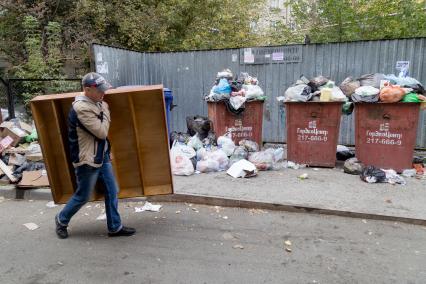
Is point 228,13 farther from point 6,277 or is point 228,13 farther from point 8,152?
point 6,277

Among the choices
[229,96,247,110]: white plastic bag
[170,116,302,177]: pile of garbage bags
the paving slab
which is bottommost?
the paving slab

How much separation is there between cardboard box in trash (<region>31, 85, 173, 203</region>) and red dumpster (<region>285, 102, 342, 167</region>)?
9.08 ft

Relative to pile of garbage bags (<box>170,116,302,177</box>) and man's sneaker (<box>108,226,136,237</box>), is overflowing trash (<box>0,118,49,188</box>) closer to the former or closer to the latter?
pile of garbage bags (<box>170,116,302,177</box>)

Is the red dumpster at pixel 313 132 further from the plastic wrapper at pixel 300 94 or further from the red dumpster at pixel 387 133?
the red dumpster at pixel 387 133

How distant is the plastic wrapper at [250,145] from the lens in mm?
6977

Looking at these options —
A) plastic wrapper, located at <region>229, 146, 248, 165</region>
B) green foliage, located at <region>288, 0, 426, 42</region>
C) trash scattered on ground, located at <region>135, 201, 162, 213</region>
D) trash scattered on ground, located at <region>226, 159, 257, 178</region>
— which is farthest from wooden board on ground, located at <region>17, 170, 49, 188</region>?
green foliage, located at <region>288, 0, 426, 42</region>

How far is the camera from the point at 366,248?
385cm

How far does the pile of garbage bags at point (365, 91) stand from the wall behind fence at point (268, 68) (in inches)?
59.7

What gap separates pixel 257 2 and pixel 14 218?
50.4 feet

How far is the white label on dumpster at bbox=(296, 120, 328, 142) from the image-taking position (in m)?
6.45

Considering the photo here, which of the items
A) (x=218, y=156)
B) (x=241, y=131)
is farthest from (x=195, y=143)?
(x=241, y=131)

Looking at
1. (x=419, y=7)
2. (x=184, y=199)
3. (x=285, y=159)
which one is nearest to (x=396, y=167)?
(x=285, y=159)

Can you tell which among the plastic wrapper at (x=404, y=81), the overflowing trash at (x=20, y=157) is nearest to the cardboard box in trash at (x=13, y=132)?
the overflowing trash at (x=20, y=157)

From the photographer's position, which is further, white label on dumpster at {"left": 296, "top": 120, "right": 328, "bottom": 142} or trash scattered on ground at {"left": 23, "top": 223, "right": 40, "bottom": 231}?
white label on dumpster at {"left": 296, "top": 120, "right": 328, "bottom": 142}
